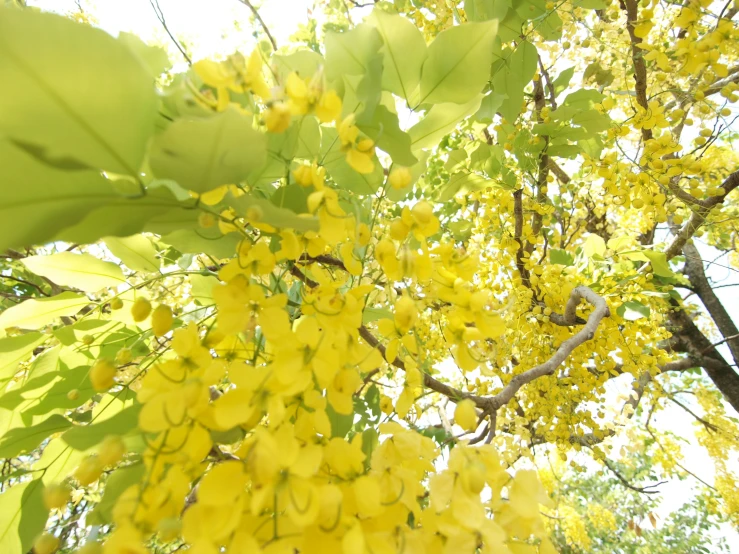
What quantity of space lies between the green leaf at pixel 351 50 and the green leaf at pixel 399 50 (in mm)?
26

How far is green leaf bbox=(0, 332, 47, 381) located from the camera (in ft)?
2.02

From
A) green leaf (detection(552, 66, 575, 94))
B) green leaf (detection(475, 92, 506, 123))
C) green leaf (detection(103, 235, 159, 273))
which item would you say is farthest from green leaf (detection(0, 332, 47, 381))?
green leaf (detection(552, 66, 575, 94))

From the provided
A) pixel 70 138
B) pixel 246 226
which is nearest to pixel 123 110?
pixel 70 138

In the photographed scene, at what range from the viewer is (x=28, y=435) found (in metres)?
0.49

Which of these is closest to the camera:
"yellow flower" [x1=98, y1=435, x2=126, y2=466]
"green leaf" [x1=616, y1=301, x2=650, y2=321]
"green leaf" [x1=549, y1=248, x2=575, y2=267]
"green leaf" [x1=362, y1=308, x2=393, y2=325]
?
"yellow flower" [x1=98, y1=435, x2=126, y2=466]

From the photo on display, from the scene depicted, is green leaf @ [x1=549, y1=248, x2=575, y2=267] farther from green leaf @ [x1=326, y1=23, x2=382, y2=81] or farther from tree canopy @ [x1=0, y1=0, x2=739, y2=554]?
green leaf @ [x1=326, y1=23, x2=382, y2=81]

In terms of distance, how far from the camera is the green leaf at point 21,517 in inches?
19.2

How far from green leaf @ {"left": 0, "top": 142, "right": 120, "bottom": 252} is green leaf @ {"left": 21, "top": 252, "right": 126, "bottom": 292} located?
1.30 feet

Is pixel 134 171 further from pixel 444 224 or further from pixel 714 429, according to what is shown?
pixel 714 429

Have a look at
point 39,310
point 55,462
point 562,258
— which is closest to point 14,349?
point 39,310

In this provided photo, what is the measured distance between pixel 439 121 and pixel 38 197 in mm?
430

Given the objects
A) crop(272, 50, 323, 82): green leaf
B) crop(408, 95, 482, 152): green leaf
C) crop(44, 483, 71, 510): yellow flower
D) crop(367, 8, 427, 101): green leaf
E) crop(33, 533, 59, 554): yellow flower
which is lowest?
crop(33, 533, 59, 554): yellow flower

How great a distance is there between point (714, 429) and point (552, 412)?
2424 mm

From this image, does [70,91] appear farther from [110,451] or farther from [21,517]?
[21,517]
